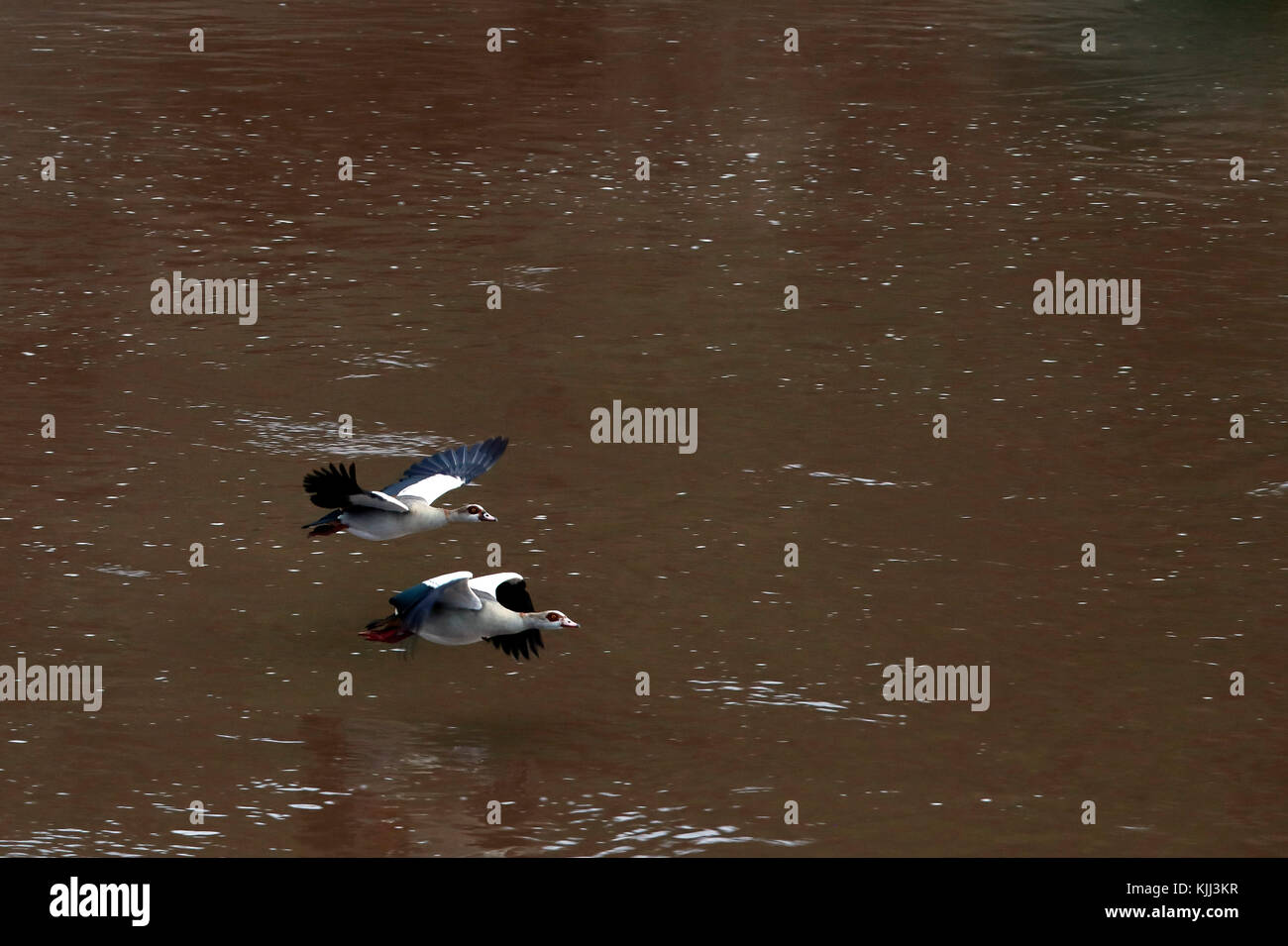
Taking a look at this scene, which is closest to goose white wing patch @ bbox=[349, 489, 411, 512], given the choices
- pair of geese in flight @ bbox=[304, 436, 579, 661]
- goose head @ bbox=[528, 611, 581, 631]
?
pair of geese in flight @ bbox=[304, 436, 579, 661]

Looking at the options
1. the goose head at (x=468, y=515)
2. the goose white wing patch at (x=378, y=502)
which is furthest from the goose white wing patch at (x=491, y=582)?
the goose head at (x=468, y=515)

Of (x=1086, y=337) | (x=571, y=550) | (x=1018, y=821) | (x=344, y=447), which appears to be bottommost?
(x=1018, y=821)

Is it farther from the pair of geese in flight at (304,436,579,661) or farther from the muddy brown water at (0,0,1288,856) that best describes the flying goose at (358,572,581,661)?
the muddy brown water at (0,0,1288,856)

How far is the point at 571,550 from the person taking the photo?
11797mm

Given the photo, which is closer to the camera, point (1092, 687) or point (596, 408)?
point (1092, 687)

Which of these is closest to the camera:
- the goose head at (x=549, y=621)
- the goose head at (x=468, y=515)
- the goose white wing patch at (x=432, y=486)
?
the goose head at (x=549, y=621)

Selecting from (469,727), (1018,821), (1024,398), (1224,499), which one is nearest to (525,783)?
(469,727)

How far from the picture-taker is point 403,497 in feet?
35.2

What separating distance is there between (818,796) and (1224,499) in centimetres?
458

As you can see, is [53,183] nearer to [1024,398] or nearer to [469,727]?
[1024,398]

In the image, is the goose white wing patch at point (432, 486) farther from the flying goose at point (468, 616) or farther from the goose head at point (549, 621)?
the goose head at point (549, 621)

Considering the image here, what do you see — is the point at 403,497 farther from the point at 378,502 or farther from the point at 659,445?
the point at 659,445

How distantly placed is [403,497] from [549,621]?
137cm

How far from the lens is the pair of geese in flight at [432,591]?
9.68 meters
